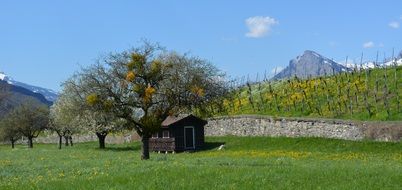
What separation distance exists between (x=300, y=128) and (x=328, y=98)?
8.22 metres

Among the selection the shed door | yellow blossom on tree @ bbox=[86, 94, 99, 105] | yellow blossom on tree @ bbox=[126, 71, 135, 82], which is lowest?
the shed door

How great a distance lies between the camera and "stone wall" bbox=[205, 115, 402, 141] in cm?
4750

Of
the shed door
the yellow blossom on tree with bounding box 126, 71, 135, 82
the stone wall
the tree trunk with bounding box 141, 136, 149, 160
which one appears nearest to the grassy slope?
the stone wall

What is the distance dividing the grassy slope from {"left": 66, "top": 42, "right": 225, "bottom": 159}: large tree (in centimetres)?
770

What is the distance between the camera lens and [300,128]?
186 feet

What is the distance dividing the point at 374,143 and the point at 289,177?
94.4 feet

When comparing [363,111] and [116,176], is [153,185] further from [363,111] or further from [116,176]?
[363,111]

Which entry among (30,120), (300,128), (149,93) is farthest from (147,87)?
(30,120)

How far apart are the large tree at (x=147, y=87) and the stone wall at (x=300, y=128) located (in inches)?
596

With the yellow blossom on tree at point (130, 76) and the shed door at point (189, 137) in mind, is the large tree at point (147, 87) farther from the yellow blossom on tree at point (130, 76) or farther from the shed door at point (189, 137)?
the shed door at point (189, 137)

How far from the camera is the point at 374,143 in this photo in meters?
46.8

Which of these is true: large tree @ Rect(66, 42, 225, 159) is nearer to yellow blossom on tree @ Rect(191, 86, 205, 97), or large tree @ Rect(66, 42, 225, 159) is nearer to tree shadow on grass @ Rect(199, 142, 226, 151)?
yellow blossom on tree @ Rect(191, 86, 205, 97)

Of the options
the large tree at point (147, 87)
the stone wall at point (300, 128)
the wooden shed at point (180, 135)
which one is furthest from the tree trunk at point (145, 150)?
the wooden shed at point (180, 135)

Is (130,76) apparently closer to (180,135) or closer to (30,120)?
(180,135)
